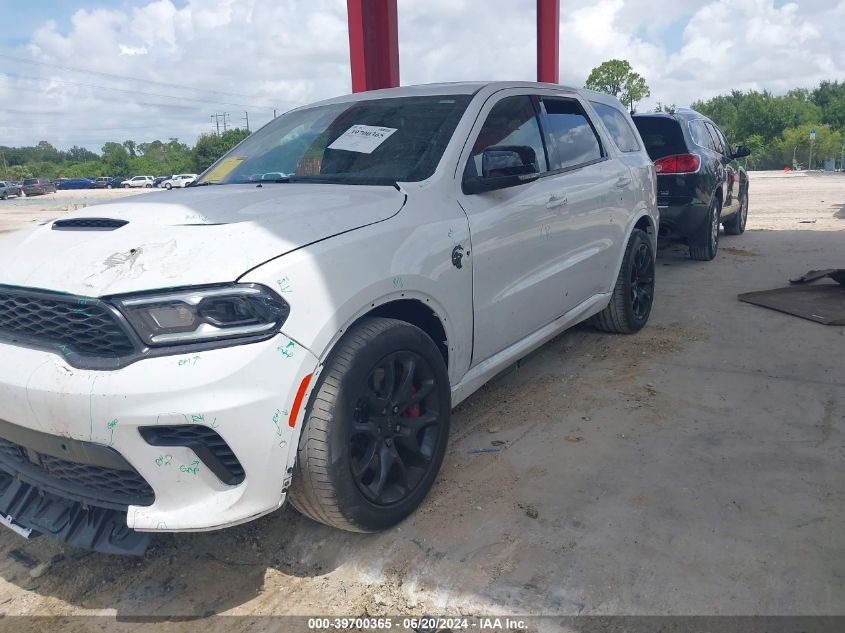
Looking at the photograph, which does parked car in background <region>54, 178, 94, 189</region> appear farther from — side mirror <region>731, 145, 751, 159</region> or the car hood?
the car hood

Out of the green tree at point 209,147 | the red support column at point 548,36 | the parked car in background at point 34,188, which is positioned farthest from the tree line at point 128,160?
the red support column at point 548,36

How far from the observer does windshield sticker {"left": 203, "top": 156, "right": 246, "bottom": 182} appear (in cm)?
381

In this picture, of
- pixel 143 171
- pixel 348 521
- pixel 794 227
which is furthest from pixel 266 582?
pixel 143 171

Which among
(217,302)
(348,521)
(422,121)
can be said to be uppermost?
(422,121)

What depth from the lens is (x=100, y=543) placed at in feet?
7.59

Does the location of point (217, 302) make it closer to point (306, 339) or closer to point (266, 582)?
point (306, 339)

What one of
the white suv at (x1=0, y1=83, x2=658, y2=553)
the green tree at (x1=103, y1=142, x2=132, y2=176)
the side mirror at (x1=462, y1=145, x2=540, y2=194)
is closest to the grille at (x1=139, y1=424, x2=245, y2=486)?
the white suv at (x1=0, y1=83, x2=658, y2=553)

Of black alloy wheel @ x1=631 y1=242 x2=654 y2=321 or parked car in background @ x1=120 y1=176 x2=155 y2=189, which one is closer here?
black alloy wheel @ x1=631 y1=242 x2=654 y2=321

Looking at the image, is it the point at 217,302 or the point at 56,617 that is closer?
the point at 217,302

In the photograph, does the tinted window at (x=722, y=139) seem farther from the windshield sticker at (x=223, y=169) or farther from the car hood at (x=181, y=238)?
the car hood at (x=181, y=238)

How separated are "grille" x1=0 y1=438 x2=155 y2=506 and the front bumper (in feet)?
0.19

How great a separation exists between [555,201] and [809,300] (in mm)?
3598

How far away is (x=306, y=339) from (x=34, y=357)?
34.8 inches

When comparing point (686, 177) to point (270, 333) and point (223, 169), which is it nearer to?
point (223, 169)
